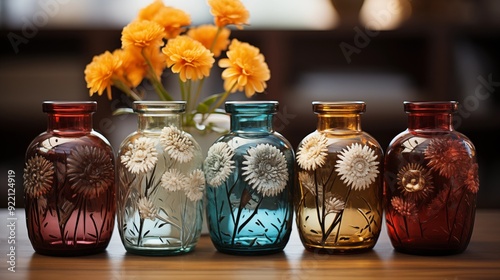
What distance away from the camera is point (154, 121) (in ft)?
3.33

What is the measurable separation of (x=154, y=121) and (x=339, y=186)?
0.28 meters

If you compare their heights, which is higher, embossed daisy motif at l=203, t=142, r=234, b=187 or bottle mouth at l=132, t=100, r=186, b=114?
bottle mouth at l=132, t=100, r=186, b=114

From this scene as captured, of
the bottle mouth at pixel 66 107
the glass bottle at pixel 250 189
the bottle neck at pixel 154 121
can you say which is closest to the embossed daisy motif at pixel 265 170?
the glass bottle at pixel 250 189

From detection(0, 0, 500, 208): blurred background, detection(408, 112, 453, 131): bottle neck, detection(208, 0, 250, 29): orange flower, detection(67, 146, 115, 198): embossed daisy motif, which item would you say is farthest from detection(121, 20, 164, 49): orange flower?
detection(0, 0, 500, 208): blurred background

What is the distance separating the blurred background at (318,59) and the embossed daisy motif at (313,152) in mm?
1307

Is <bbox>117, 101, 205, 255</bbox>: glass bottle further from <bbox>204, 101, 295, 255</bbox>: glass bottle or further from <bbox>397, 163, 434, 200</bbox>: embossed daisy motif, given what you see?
<bbox>397, 163, 434, 200</bbox>: embossed daisy motif

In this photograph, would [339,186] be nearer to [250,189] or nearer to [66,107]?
[250,189]

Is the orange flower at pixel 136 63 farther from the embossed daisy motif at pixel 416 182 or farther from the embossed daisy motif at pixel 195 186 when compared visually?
the embossed daisy motif at pixel 416 182

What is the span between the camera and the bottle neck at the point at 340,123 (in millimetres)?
1010

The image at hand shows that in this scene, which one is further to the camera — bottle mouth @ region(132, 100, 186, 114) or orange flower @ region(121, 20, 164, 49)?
orange flower @ region(121, 20, 164, 49)

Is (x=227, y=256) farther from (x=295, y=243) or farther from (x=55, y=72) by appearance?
(x=55, y=72)

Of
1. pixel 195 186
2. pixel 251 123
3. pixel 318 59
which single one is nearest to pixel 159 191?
pixel 195 186

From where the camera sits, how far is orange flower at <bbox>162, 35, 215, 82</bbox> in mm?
1054

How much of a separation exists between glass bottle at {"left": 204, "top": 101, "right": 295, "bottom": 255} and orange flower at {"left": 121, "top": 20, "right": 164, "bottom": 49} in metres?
0.20
